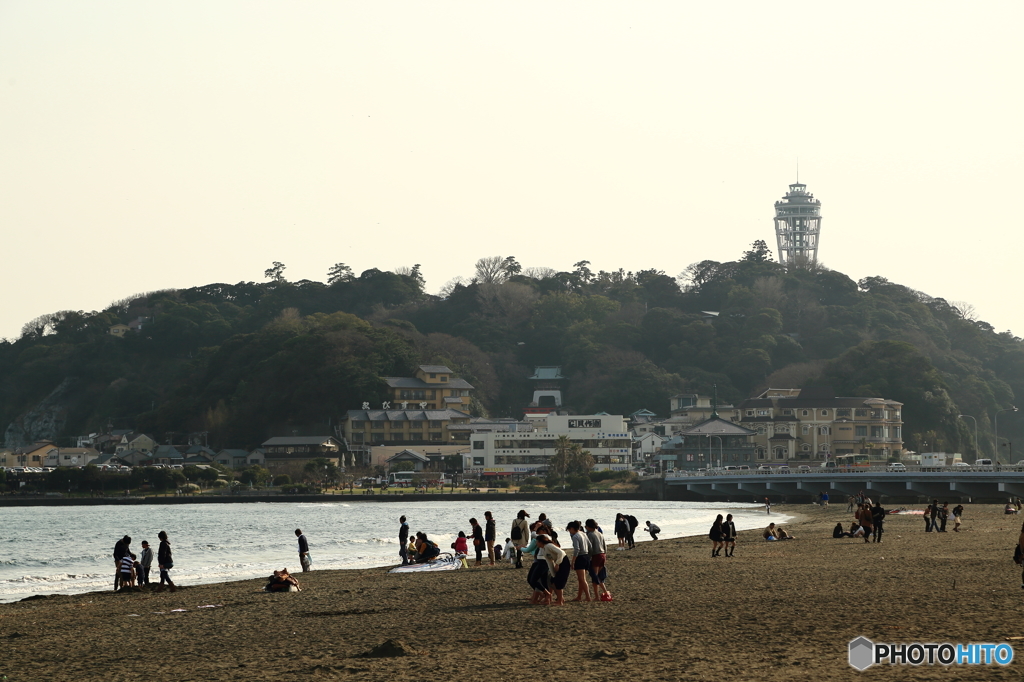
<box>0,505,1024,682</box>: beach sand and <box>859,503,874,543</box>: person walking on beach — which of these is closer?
<box>0,505,1024,682</box>: beach sand

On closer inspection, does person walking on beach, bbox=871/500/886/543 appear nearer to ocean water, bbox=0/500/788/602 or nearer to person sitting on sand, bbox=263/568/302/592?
ocean water, bbox=0/500/788/602

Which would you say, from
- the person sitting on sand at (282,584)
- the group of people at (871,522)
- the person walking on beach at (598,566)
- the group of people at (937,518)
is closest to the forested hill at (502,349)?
the group of people at (937,518)

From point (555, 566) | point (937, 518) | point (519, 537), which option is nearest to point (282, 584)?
point (519, 537)

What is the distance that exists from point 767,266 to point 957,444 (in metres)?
58.8

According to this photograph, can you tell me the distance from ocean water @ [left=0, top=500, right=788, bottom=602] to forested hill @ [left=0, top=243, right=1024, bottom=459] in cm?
3671

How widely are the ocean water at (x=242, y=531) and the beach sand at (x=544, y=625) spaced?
8089 millimetres

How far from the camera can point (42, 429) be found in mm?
145125

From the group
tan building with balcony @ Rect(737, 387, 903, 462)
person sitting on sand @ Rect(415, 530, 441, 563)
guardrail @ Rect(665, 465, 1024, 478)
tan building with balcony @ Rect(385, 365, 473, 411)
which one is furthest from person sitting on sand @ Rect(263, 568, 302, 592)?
tan building with balcony @ Rect(385, 365, 473, 411)

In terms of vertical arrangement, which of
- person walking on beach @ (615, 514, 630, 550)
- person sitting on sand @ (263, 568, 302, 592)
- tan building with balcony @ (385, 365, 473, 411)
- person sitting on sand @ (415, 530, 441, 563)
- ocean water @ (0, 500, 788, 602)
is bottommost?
ocean water @ (0, 500, 788, 602)

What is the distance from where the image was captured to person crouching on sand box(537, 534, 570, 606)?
58.0 feet

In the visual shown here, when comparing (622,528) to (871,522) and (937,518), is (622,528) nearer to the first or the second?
(871,522)

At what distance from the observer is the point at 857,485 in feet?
241

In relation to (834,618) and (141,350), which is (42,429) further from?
(834,618)

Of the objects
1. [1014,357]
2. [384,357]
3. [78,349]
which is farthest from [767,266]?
[78,349]
